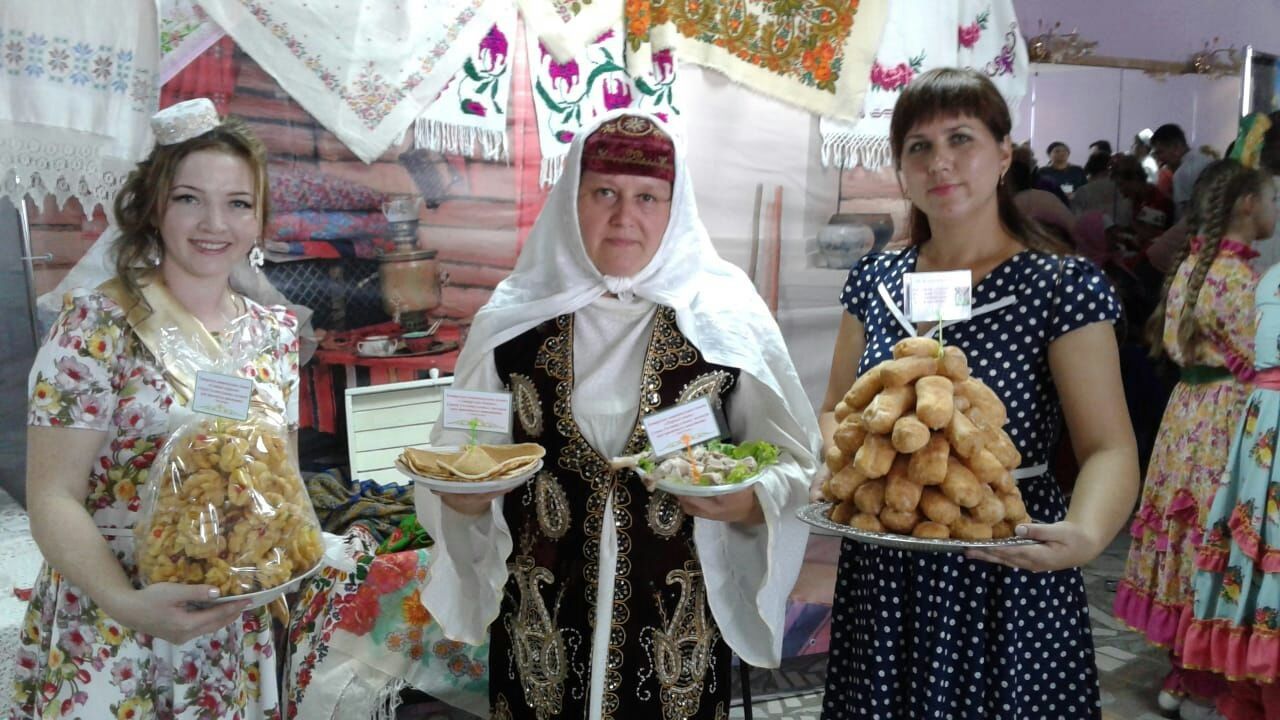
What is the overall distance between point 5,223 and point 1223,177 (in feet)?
11.4

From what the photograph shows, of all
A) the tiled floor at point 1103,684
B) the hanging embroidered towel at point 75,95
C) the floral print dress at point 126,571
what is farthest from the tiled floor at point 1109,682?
the hanging embroidered towel at point 75,95

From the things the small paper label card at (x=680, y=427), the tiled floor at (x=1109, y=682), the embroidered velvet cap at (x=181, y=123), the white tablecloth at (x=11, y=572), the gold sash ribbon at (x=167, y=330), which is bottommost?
the tiled floor at (x=1109, y=682)

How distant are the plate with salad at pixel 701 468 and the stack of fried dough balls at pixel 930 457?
0.14 metres

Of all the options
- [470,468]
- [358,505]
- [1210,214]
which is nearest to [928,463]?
[470,468]

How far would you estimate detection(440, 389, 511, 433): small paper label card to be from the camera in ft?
5.04

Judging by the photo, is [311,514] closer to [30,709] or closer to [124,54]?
[30,709]

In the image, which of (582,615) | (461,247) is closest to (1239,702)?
(582,615)

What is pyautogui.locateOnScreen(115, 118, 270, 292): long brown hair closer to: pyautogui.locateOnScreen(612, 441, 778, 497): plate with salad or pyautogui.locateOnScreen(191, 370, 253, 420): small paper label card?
pyautogui.locateOnScreen(191, 370, 253, 420): small paper label card

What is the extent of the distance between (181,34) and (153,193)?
3.53 ft

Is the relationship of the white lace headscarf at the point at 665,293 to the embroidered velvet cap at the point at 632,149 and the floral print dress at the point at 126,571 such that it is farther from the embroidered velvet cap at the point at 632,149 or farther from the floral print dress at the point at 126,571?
the floral print dress at the point at 126,571

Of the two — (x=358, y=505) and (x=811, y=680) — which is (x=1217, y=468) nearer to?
(x=811, y=680)

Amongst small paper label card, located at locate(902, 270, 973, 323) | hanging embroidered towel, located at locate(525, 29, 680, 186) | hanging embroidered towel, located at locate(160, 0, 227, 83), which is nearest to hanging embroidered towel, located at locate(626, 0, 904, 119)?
hanging embroidered towel, located at locate(525, 29, 680, 186)

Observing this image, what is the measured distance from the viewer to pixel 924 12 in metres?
2.99

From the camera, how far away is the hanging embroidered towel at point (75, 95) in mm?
2135
